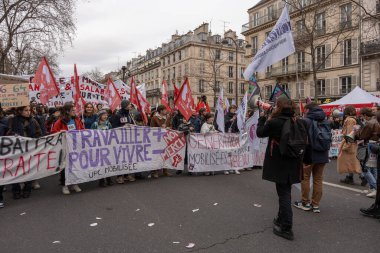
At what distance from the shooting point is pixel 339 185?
7.09 m

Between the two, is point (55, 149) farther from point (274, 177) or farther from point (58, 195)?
point (274, 177)

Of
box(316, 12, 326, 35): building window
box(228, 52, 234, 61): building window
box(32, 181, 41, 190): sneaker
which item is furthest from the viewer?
box(228, 52, 234, 61): building window

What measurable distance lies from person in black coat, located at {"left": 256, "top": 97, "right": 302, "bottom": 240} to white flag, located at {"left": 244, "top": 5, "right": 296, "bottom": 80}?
2332mm

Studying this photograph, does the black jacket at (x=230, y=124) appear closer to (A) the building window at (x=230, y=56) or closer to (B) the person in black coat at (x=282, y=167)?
(B) the person in black coat at (x=282, y=167)

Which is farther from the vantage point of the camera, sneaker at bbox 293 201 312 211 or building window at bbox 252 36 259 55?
building window at bbox 252 36 259 55

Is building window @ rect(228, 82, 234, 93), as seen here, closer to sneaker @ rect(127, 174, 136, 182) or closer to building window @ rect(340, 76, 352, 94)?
building window @ rect(340, 76, 352, 94)

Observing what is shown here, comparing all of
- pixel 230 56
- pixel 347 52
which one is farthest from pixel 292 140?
pixel 230 56

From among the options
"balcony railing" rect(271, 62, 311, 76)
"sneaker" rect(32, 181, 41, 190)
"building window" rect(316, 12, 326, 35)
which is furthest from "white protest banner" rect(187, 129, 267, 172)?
"balcony railing" rect(271, 62, 311, 76)

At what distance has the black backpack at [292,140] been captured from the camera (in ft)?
12.8

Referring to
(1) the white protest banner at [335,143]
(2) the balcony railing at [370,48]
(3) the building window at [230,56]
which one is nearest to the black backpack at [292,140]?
(1) the white protest banner at [335,143]

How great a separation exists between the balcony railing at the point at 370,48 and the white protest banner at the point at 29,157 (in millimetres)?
28413

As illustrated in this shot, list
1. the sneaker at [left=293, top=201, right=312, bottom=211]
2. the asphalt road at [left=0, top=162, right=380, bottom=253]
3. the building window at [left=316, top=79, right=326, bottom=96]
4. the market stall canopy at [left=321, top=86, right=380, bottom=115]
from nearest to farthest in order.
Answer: the asphalt road at [left=0, top=162, right=380, bottom=253] < the sneaker at [left=293, top=201, right=312, bottom=211] < the market stall canopy at [left=321, top=86, right=380, bottom=115] < the building window at [left=316, top=79, right=326, bottom=96]

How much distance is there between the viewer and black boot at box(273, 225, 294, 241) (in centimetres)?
397

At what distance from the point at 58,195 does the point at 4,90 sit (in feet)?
8.75
